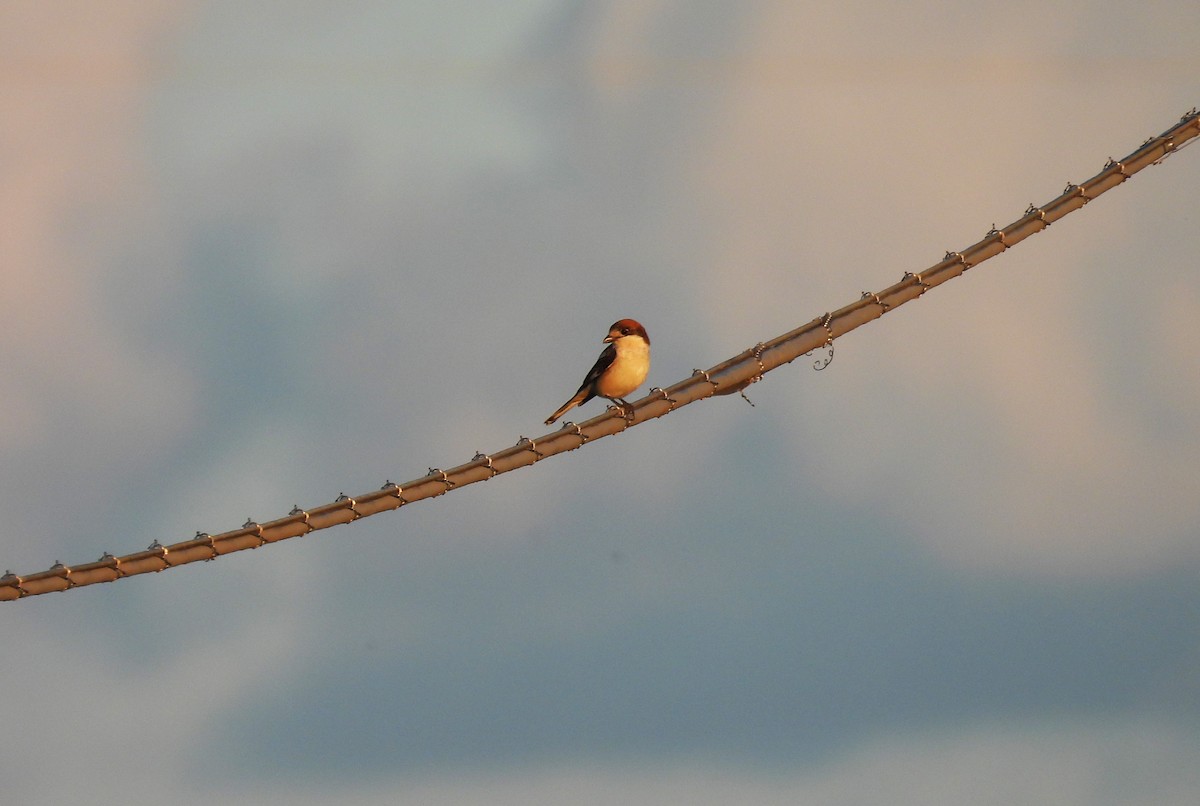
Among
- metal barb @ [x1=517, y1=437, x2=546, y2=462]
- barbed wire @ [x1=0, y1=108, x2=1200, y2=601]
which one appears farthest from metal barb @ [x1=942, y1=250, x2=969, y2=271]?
metal barb @ [x1=517, y1=437, x2=546, y2=462]

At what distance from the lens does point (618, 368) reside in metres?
48.1

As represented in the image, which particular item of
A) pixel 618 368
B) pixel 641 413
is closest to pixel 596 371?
pixel 618 368

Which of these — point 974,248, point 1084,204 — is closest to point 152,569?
point 974,248

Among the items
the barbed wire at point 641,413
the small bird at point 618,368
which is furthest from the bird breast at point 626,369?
the barbed wire at point 641,413

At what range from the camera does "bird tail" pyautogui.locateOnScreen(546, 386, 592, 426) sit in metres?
48.5

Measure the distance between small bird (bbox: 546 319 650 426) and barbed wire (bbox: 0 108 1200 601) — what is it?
6936 mm

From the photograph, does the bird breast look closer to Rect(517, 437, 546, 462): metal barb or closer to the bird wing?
the bird wing

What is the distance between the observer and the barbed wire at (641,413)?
38000mm

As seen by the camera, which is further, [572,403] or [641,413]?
[572,403]

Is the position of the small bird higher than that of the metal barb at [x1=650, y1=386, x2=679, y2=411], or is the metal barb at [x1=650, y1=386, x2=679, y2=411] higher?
the small bird

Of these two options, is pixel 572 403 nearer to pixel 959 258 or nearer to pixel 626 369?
pixel 626 369

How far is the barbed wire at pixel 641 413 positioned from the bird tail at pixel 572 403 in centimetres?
788

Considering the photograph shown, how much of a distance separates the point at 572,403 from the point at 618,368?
162cm

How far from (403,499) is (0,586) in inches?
311
